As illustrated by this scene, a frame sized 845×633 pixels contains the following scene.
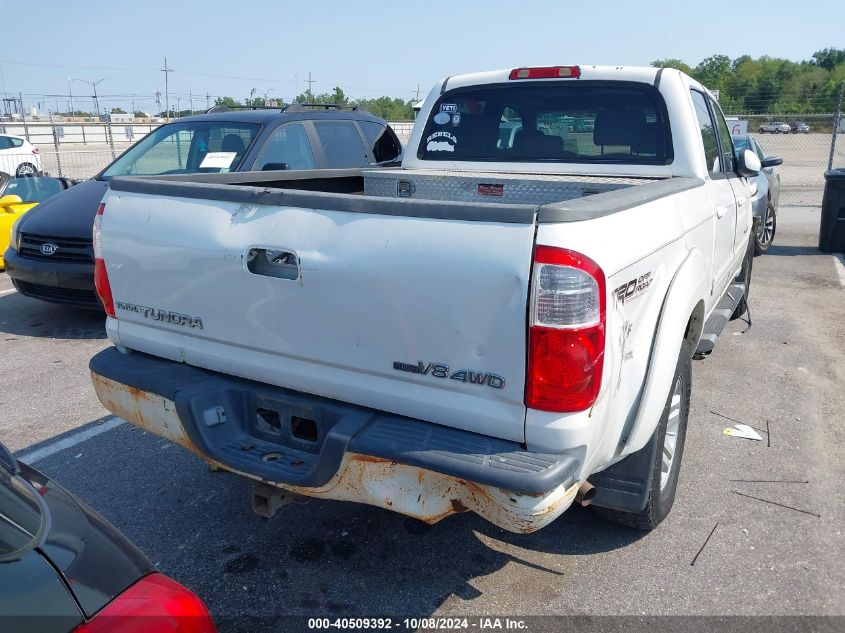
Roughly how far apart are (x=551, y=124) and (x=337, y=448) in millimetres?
2983

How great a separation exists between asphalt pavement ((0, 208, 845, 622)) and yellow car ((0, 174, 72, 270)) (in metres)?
4.53

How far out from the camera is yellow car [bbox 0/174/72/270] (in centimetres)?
873

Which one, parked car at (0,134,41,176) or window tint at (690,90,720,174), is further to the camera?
parked car at (0,134,41,176)

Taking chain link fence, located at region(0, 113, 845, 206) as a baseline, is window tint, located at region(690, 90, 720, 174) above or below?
above

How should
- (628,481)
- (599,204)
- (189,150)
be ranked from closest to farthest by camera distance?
(599,204) < (628,481) < (189,150)

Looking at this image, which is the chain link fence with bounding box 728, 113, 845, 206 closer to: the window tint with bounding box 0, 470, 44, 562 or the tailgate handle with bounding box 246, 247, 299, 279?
the tailgate handle with bounding box 246, 247, 299, 279

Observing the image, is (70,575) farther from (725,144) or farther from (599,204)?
(725,144)

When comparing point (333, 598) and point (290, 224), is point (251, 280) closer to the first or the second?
point (290, 224)

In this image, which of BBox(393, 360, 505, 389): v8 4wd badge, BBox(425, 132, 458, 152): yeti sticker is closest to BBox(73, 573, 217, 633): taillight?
BBox(393, 360, 505, 389): v8 4wd badge

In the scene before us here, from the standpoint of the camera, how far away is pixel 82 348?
6359 millimetres

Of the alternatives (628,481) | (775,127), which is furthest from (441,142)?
(775,127)

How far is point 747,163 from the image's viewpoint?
4.72 metres

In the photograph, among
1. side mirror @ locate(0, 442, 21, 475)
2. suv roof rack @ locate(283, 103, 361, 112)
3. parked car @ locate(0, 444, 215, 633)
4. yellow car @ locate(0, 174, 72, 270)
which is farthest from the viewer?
yellow car @ locate(0, 174, 72, 270)

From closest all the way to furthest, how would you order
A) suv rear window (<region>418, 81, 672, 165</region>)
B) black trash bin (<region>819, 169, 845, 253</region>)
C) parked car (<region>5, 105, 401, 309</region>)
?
suv rear window (<region>418, 81, 672, 165</region>) → parked car (<region>5, 105, 401, 309</region>) → black trash bin (<region>819, 169, 845, 253</region>)
